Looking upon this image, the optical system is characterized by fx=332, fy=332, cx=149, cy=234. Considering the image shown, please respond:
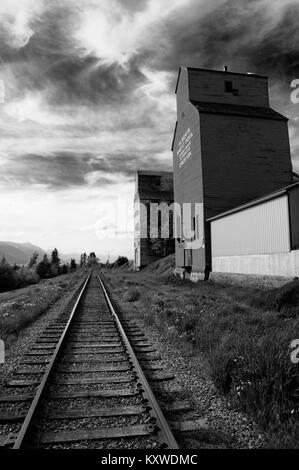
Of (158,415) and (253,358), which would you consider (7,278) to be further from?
(158,415)

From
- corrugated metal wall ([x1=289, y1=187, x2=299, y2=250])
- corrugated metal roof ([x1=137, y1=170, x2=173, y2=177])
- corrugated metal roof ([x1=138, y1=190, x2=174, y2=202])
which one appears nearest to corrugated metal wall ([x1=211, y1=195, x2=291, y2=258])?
corrugated metal wall ([x1=289, y1=187, x2=299, y2=250])

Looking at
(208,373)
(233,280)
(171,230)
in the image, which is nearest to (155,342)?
(208,373)

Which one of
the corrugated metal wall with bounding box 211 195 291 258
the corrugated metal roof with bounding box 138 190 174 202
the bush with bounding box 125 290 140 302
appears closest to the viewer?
the corrugated metal wall with bounding box 211 195 291 258

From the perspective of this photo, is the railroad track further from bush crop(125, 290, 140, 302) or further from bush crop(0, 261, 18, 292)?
bush crop(0, 261, 18, 292)

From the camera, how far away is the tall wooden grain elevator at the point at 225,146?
2231 centimetres

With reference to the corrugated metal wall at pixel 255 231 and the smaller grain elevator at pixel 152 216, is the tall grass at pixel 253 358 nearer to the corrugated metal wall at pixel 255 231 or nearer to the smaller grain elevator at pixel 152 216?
the corrugated metal wall at pixel 255 231

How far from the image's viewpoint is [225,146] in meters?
22.7

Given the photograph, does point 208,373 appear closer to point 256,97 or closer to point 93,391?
point 93,391

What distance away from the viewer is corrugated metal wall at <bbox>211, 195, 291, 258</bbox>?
47.5 ft

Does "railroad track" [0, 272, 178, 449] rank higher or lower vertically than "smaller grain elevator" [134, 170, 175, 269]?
lower

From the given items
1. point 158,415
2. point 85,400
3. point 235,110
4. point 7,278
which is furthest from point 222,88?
point 7,278

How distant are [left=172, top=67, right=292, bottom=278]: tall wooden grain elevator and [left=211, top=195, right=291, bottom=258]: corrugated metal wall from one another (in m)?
2.23

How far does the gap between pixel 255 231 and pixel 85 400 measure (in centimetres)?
1366

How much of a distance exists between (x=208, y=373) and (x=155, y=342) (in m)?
2.55
